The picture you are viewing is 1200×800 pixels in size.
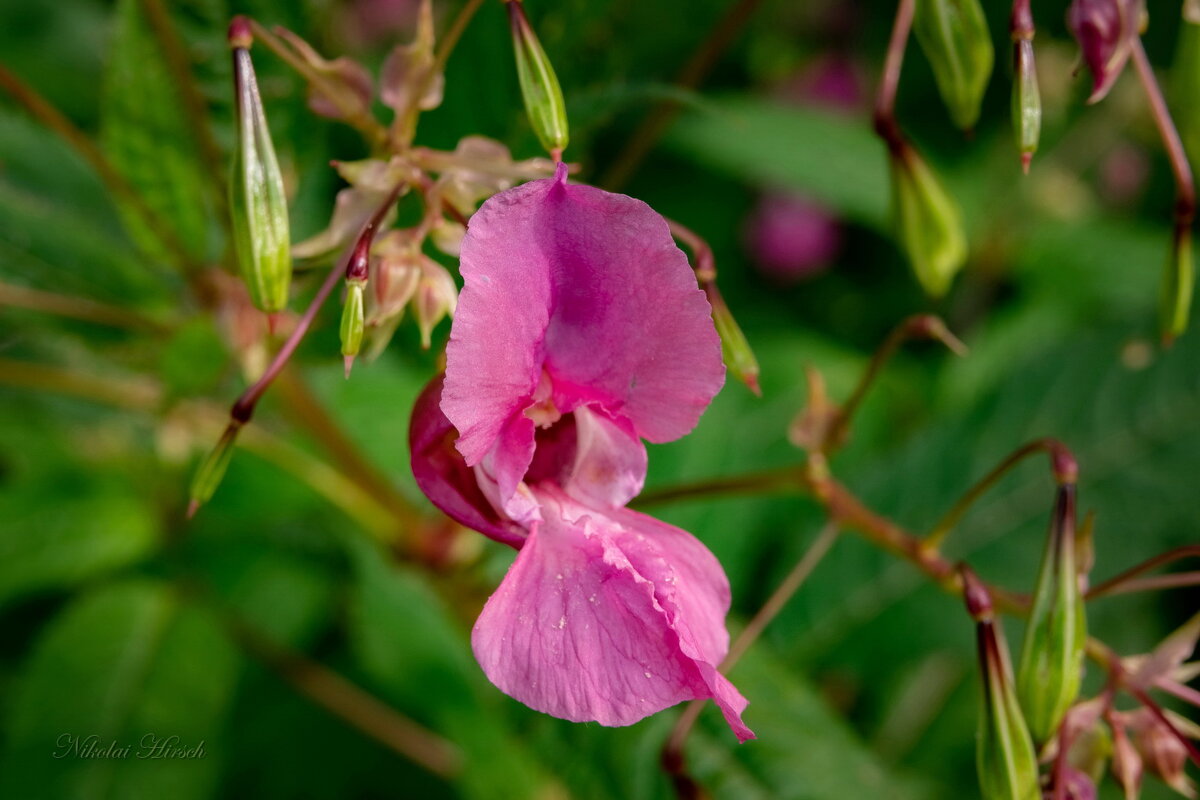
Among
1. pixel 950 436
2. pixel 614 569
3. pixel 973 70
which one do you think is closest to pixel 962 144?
pixel 950 436

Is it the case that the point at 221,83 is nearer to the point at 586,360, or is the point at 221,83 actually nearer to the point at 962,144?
the point at 586,360

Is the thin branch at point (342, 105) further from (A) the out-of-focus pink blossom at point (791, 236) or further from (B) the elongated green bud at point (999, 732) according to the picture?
(A) the out-of-focus pink blossom at point (791, 236)

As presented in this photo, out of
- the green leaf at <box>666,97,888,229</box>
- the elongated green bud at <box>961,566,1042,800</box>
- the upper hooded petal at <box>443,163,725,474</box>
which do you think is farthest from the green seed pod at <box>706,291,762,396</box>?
the green leaf at <box>666,97,888,229</box>

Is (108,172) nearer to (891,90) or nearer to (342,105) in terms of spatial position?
(342,105)

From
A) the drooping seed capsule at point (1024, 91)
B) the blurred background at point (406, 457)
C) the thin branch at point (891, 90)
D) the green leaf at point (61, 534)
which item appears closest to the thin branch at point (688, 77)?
the blurred background at point (406, 457)

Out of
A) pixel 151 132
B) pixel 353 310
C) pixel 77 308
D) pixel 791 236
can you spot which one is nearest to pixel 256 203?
pixel 353 310

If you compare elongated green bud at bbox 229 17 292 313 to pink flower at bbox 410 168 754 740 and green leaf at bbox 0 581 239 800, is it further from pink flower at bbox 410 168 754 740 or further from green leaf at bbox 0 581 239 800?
green leaf at bbox 0 581 239 800
